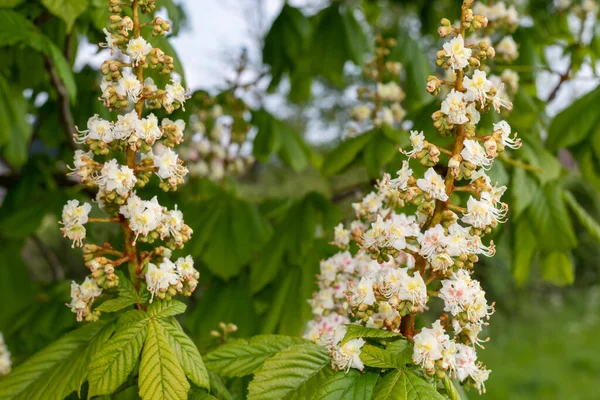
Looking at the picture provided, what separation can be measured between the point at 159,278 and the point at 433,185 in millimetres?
581

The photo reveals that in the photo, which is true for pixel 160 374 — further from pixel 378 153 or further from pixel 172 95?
pixel 378 153

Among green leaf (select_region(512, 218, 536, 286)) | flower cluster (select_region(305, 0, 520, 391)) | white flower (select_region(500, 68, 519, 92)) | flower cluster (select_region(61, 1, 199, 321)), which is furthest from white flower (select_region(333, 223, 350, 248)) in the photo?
white flower (select_region(500, 68, 519, 92))

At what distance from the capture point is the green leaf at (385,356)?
1159 millimetres

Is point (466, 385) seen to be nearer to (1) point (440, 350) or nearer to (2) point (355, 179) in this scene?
(1) point (440, 350)

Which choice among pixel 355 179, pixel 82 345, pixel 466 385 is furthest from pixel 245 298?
pixel 355 179

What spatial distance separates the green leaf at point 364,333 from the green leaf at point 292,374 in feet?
0.42

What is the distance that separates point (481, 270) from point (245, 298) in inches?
289

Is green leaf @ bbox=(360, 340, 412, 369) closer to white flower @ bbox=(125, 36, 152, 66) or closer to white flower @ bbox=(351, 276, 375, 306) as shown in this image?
white flower @ bbox=(351, 276, 375, 306)

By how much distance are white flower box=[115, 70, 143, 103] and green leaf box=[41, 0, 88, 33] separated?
0.70 m

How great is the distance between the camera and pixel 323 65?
9.86 feet

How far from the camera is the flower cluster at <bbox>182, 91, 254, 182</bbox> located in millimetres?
3234

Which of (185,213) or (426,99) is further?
(426,99)

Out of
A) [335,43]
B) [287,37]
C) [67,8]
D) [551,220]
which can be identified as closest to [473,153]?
Answer: [551,220]

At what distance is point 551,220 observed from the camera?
2.28m
